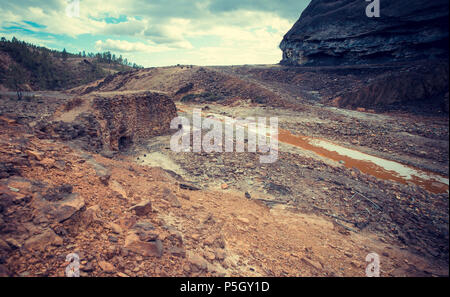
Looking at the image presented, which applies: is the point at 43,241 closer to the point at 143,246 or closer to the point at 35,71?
the point at 143,246

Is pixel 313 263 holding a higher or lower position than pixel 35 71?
lower

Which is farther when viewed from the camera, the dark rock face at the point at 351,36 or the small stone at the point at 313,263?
the dark rock face at the point at 351,36

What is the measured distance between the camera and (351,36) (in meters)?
34.1

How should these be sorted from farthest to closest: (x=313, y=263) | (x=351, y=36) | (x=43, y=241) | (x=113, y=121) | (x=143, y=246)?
(x=351, y=36), (x=113, y=121), (x=313, y=263), (x=143, y=246), (x=43, y=241)

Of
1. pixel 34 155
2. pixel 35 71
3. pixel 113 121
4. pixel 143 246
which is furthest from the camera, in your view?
pixel 35 71

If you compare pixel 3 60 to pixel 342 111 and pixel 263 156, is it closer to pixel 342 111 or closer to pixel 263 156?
pixel 263 156

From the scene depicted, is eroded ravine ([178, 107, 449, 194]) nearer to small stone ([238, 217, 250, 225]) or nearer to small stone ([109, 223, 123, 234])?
small stone ([238, 217, 250, 225])

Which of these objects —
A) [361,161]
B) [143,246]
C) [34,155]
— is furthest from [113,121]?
[361,161]

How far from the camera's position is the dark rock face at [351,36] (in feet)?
81.4

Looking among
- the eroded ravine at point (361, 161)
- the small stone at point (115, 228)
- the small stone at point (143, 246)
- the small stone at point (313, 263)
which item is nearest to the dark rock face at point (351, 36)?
the eroded ravine at point (361, 161)

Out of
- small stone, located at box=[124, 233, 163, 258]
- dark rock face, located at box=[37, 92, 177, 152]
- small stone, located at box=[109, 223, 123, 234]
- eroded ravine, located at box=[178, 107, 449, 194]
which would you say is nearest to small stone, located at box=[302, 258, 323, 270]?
small stone, located at box=[124, 233, 163, 258]

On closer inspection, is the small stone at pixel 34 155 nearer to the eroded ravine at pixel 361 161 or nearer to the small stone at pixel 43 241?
the small stone at pixel 43 241

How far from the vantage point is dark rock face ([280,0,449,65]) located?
24812mm

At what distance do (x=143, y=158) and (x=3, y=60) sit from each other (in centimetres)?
4026
